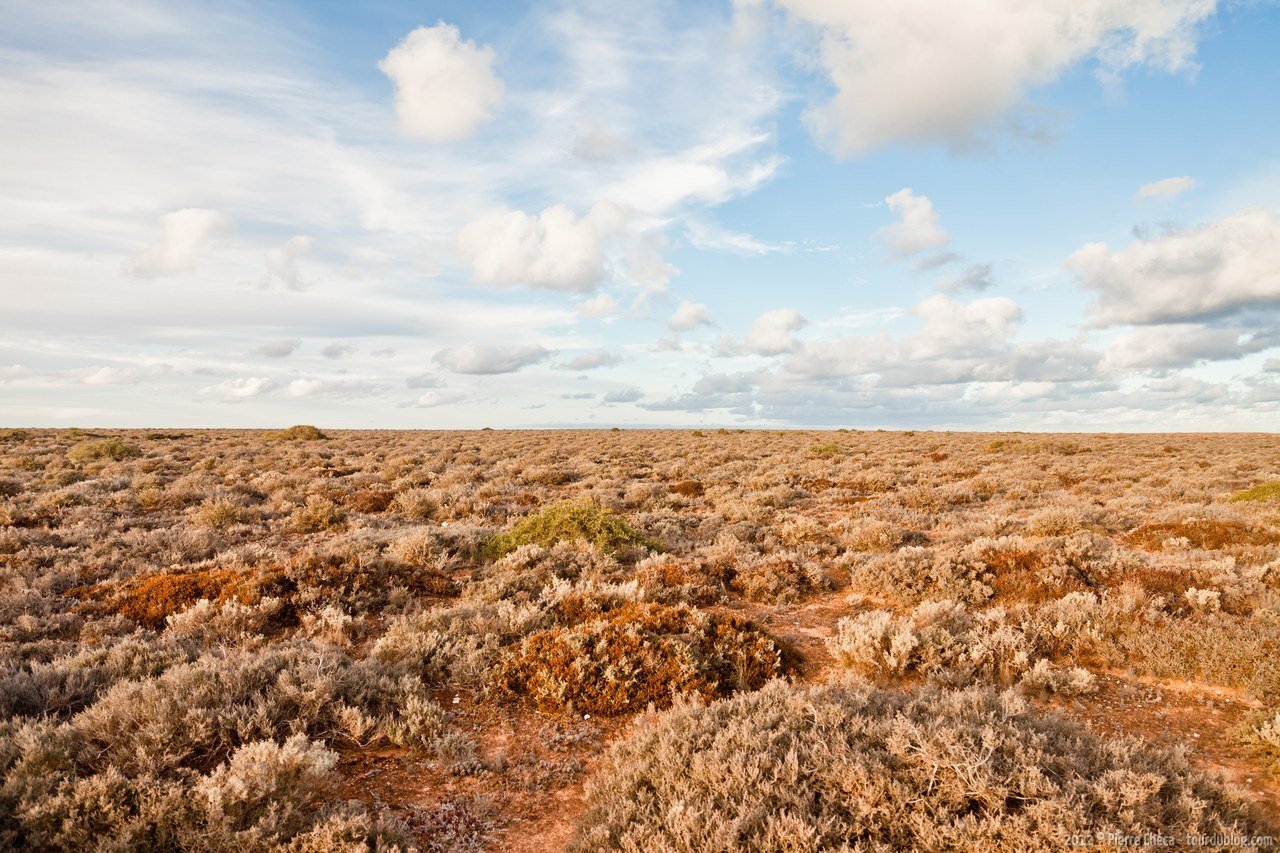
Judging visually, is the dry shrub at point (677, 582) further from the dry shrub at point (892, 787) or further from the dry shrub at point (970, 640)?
the dry shrub at point (892, 787)

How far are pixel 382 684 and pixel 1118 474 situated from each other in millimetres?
26183

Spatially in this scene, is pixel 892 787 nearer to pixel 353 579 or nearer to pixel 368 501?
pixel 353 579

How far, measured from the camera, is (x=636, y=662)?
6.37 metres

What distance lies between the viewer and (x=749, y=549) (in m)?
11.6

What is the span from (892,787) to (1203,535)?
11940 mm

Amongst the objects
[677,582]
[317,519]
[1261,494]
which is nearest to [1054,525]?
[1261,494]

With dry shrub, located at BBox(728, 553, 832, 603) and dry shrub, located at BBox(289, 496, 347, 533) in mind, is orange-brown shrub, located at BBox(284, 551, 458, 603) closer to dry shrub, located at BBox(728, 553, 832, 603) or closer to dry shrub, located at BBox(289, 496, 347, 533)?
dry shrub, located at BBox(728, 553, 832, 603)

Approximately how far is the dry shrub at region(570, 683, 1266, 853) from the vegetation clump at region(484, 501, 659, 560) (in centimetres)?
636

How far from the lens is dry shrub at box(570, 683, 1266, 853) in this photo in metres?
3.56

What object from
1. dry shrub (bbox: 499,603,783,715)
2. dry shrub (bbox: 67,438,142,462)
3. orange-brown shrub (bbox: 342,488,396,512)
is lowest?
dry shrub (bbox: 499,603,783,715)

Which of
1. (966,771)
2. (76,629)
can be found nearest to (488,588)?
(76,629)

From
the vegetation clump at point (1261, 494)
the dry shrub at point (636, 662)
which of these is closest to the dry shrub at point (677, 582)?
the dry shrub at point (636, 662)

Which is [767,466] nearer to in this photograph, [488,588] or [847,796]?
[488,588]

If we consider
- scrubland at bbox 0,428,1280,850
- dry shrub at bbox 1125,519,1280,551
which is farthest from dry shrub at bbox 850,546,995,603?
dry shrub at bbox 1125,519,1280,551
